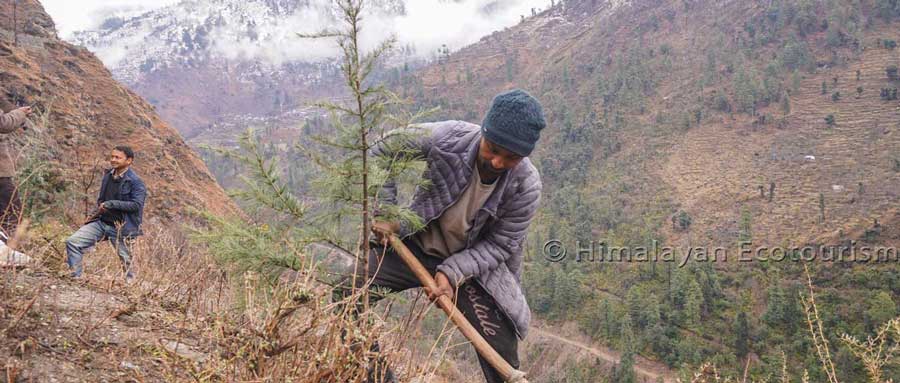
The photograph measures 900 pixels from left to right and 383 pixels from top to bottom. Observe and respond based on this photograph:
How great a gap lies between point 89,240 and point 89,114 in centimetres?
1610

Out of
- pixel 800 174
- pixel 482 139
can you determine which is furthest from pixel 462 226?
pixel 800 174

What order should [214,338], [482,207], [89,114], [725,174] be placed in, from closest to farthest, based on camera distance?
1. [214,338]
2. [482,207]
3. [89,114]
4. [725,174]

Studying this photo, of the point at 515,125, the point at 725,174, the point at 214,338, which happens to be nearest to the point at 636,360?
the point at 725,174

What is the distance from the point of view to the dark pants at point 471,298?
2289 millimetres

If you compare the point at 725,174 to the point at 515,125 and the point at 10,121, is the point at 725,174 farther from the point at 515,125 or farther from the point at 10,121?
the point at 10,121

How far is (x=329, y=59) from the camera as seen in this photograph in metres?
198

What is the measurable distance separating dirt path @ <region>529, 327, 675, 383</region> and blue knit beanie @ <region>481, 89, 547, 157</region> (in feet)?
86.1

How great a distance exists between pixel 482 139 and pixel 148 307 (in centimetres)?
187

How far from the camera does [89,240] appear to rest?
12.7 feet

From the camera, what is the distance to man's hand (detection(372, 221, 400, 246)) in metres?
2.05

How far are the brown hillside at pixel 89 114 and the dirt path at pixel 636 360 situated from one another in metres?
20.1

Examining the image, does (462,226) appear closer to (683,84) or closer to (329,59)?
(683,84)

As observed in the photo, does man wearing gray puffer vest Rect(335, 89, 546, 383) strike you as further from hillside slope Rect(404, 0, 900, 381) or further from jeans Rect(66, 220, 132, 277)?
hillside slope Rect(404, 0, 900, 381)

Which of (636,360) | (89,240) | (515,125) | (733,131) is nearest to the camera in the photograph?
(515,125)
